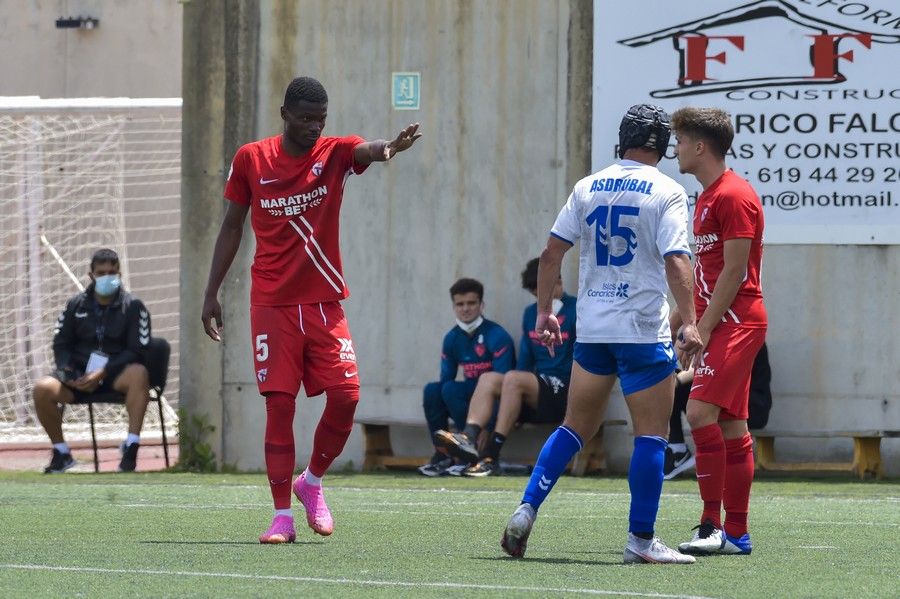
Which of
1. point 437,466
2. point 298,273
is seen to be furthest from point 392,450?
point 298,273

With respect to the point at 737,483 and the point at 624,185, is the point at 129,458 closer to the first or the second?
the point at 737,483

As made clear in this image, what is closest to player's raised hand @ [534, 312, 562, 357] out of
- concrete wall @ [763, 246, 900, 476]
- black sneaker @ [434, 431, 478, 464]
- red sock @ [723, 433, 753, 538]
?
red sock @ [723, 433, 753, 538]

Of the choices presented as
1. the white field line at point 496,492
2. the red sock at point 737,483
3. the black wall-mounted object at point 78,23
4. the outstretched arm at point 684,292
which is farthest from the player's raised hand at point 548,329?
the black wall-mounted object at point 78,23

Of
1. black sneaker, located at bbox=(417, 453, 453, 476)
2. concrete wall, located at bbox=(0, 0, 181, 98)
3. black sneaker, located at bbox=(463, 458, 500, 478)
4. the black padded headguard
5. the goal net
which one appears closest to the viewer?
the black padded headguard

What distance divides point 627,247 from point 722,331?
2.66 ft

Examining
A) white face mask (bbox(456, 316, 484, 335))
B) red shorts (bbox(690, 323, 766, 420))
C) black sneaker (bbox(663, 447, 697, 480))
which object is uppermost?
red shorts (bbox(690, 323, 766, 420))

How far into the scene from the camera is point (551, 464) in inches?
272

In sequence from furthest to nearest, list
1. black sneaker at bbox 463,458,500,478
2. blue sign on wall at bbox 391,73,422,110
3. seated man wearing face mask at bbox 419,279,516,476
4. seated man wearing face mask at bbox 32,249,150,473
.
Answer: seated man wearing face mask at bbox 32,249,150,473 → blue sign on wall at bbox 391,73,422,110 → seated man wearing face mask at bbox 419,279,516,476 → black sneaker at bbox 463,458,500,478

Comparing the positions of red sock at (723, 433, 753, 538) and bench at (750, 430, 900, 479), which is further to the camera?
bench at (750, 430, 900, 479)

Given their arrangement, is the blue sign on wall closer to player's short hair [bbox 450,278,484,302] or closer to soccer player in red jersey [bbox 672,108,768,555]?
player's short hair [bbox 450,278,484,302]

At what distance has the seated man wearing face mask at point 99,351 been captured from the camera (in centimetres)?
1436

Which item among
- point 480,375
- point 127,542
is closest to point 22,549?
point 127,542

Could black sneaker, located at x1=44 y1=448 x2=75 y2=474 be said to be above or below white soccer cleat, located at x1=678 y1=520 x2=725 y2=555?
below

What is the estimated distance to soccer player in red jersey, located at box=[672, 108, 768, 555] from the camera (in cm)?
726
